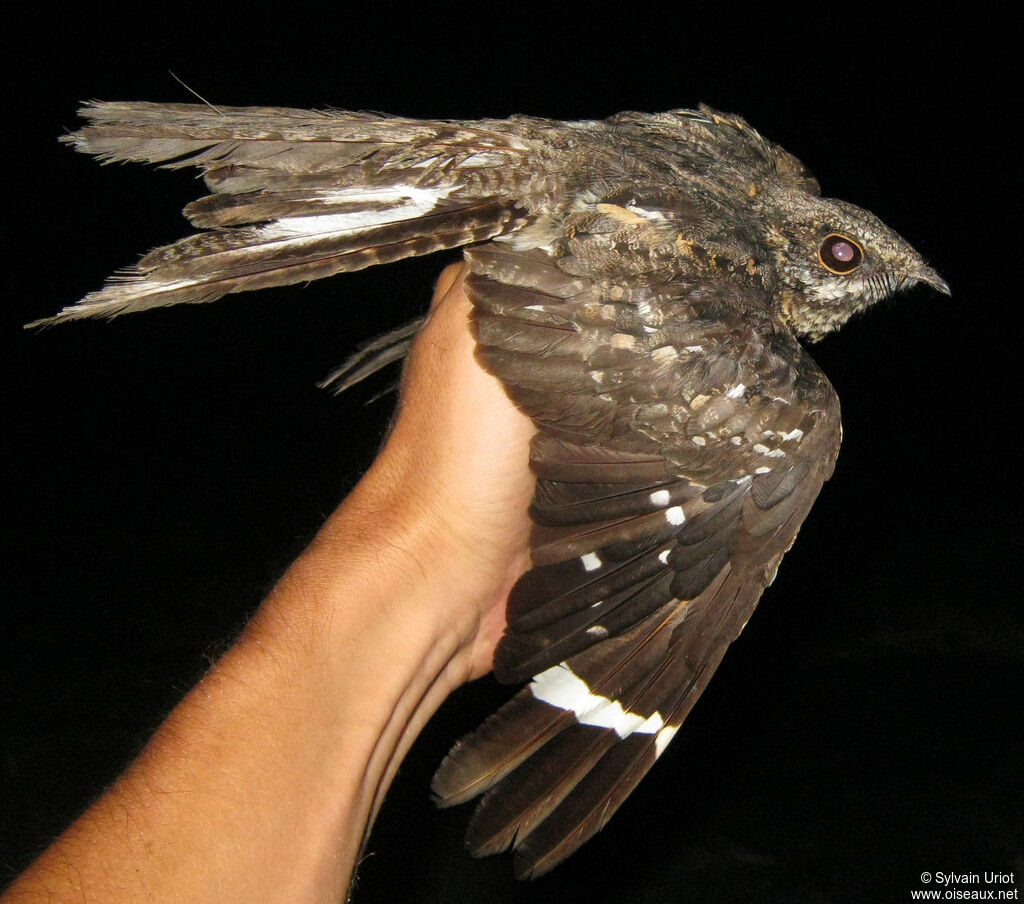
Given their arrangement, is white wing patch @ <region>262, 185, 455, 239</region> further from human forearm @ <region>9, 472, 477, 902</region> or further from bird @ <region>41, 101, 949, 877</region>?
human forearm @ <region>9, 472, 477, 902</region>

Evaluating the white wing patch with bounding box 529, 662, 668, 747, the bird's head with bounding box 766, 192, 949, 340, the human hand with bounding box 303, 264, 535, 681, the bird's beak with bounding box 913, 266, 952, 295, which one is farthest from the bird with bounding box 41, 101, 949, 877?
the bird's beak with bounding box 913, 266, 952, 295

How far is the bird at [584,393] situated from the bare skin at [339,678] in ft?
0.68

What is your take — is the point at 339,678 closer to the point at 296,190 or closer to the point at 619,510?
the point at 619,510

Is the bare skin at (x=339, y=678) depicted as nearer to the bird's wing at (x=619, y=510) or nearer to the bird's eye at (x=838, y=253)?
the bird's wing at (x=619, y=510)

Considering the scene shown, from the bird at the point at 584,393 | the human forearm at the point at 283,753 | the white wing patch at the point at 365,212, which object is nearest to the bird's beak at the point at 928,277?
the bird at the point at 584,393

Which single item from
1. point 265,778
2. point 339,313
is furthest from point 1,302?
point 265,778

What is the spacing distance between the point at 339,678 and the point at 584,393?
2.57ft

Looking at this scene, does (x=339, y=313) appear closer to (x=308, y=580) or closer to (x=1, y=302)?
(x=1, y=302)

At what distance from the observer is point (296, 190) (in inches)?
63.3

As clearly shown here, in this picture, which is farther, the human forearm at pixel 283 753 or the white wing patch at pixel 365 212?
the white wing patch at pixel 365 212

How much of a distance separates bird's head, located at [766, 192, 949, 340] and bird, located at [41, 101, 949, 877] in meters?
0.45

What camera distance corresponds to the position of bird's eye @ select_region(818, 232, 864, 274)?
7.35 ft

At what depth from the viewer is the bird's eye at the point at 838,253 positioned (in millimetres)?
2240

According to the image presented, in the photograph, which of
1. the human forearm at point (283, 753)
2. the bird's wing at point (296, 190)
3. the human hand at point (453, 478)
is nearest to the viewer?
the human forearm at point (283, 753)
